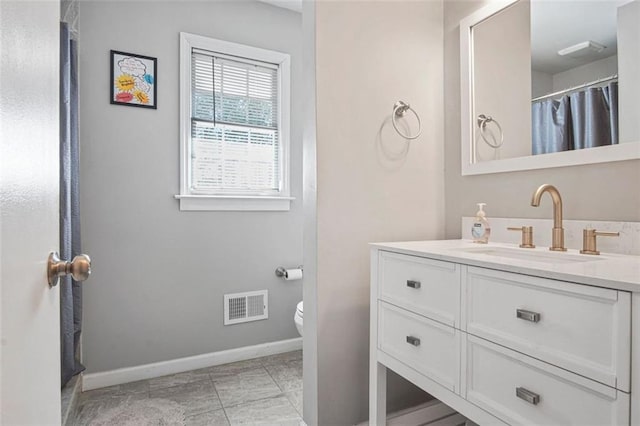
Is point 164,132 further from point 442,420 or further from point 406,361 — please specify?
point 442,420

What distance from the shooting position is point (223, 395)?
6.66 ft

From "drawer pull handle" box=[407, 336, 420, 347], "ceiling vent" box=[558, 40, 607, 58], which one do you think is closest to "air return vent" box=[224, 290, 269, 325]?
"drawer pull handle" box=[407, 336, 420, 347]

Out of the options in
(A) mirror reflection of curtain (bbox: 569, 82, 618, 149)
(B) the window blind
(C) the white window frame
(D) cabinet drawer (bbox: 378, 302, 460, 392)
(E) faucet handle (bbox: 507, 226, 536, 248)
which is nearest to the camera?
(D) cabinet drawer (bbox: 378, 302, 460, 392)

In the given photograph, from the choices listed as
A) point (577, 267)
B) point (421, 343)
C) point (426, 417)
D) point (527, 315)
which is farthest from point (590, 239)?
point (426, 417)

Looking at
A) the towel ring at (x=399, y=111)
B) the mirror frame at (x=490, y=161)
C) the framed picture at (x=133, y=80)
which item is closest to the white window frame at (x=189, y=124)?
the framed picture at (x=133, y=80)

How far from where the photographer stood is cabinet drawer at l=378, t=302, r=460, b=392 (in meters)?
1.11

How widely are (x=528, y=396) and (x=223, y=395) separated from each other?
65.5 inches

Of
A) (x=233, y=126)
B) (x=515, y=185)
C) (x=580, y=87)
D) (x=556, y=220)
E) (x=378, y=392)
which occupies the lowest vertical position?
(x=378, y=392)

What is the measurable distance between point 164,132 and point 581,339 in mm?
2305

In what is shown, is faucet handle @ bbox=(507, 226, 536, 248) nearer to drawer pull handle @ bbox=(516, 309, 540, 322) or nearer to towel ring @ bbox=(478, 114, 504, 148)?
towel ring @ bbox=(478, 114, 504, 148)

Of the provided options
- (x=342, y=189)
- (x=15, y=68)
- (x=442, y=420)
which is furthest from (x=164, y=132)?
(x=442, y=420)

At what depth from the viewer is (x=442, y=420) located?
1.68 metres

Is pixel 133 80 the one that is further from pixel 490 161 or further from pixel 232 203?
pixel 490 161

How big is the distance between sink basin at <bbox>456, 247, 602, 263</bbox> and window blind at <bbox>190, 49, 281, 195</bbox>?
5.32ft
